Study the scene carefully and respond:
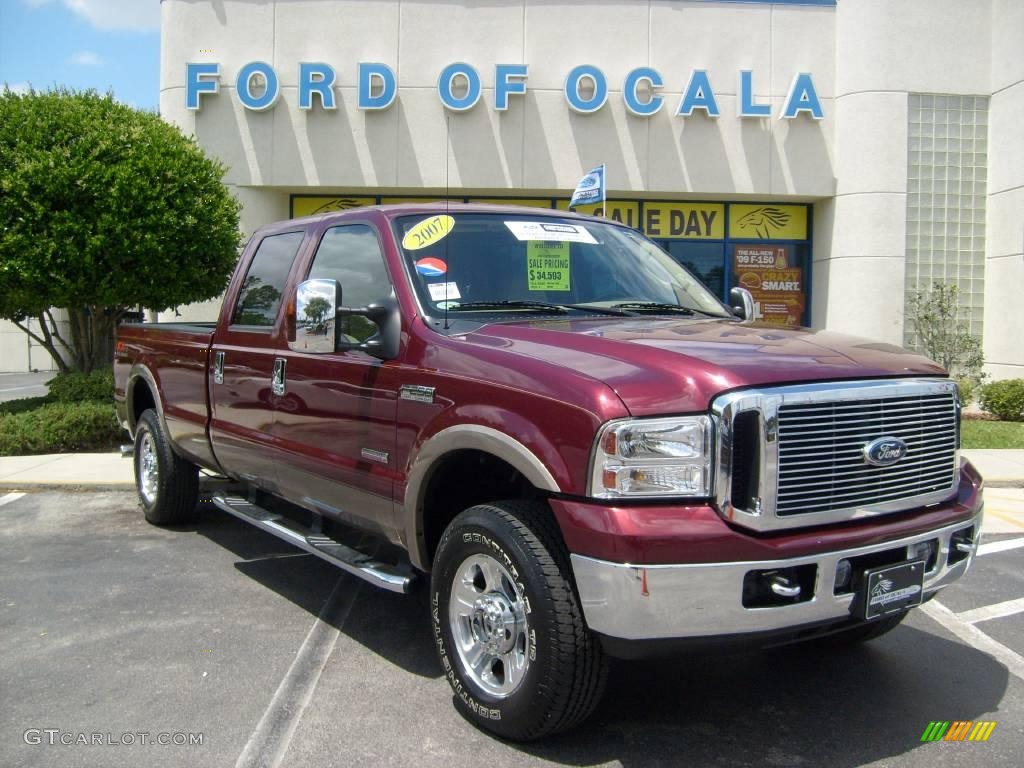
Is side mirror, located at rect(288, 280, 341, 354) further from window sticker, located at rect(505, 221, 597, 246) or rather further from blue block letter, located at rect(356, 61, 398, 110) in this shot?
blue block letter, located at rect(356, 61, 398, 110)

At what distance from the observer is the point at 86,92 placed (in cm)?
1116

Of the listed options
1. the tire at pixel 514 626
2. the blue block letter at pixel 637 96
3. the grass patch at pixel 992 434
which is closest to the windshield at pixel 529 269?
the tire at pixel 514 626

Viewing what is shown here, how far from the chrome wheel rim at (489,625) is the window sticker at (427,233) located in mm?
1539

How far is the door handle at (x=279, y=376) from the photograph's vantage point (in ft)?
15.4

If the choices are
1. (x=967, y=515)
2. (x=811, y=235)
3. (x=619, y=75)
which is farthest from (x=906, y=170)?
(x=967, y=515)

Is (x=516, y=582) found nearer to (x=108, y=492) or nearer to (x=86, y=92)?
(x=108, y=492)

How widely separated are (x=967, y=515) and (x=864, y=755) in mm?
1002

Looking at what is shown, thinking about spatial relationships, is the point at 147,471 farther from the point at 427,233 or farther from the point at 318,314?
the point at 427,233

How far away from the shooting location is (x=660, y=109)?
50.2ft

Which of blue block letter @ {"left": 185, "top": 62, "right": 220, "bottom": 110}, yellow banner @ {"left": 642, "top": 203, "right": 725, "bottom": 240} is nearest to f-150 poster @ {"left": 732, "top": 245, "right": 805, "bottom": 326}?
yellow banner @ {"left": 642, "top": 203, "right": 725, "bottom": 240}

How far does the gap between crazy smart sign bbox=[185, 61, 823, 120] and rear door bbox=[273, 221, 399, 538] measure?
10.9m

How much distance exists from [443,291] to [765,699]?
2.24 metres

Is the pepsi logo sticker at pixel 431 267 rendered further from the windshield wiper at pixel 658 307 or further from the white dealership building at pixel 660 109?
the white dealership building at pixel 660 109

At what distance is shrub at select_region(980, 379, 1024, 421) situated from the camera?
13.4m
